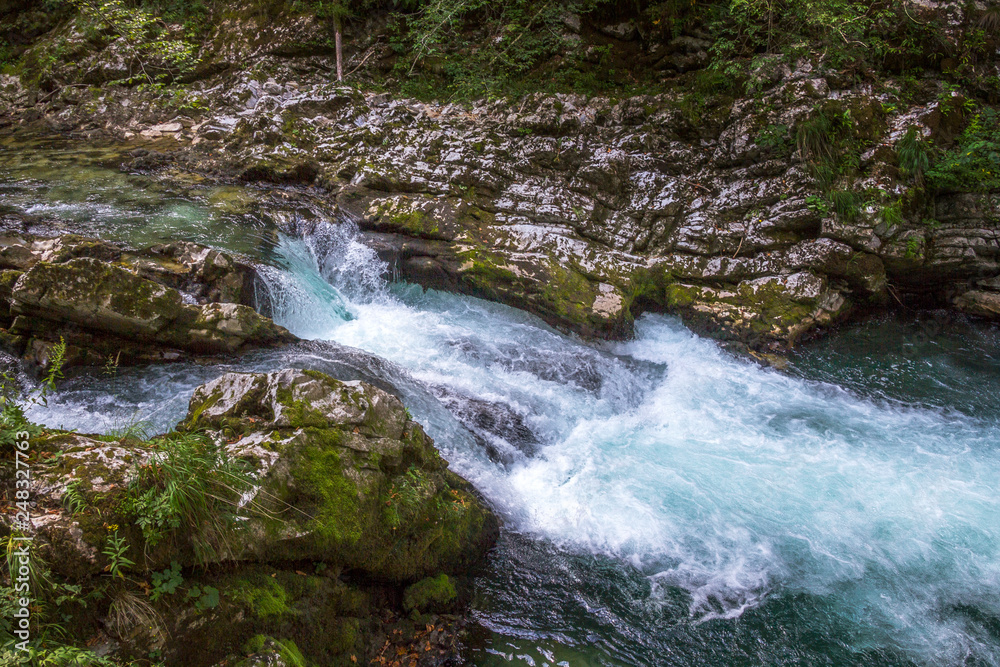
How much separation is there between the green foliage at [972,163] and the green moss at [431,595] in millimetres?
8818

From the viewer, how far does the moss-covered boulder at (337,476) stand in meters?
3.31

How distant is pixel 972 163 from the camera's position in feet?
25.7

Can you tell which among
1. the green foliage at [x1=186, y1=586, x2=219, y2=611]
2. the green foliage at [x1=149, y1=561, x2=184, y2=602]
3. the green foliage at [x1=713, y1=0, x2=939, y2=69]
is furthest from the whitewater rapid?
the green foliage at [x1=713, y1=0, x2=939, y2=69]

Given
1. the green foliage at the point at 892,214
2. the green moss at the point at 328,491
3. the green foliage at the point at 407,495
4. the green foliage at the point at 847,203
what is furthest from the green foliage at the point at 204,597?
the green foliage at the point at 892,214

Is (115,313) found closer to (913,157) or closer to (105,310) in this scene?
(105,310)

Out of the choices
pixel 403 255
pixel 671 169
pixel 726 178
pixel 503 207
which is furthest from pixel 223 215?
pixel 726 178

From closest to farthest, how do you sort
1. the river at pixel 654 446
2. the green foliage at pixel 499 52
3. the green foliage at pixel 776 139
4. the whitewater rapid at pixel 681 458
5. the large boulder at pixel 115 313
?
the river at pixel 654 446 < the whitewater rapid at pixel 681 458 < the large boulder at pixel 115 313 < the green foliage at pixel 776 139 < the green foliage at pixel 499 52

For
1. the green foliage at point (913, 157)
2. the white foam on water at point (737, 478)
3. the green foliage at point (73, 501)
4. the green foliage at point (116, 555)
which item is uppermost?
the green foliage at point (913, 157)

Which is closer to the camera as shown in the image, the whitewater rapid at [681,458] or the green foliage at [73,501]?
the green foliage at [73,501]

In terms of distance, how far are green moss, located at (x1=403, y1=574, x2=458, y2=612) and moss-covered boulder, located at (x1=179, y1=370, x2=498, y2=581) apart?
0.08 m

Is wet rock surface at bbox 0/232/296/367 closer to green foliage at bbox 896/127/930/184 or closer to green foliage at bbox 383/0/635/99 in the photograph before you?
green foliage at bbox 383/0/635/99

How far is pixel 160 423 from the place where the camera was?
4.83 meters

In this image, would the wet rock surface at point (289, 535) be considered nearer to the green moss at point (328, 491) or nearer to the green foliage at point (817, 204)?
the green moss at point (328, 491)

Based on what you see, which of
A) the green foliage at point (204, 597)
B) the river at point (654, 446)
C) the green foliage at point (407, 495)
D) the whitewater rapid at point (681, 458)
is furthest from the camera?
the whitewater rapid at point (681, 458)
